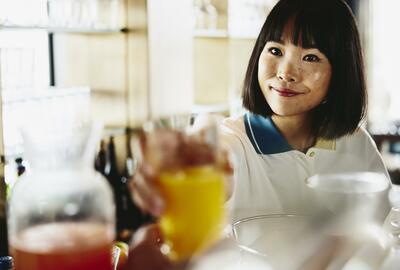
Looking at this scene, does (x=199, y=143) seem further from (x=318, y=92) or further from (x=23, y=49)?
(x=23, y=49)

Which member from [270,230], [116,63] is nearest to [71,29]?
[116,63]

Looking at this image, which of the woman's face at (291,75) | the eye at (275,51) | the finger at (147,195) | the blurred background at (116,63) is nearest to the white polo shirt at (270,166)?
the woman's face at (291,75)

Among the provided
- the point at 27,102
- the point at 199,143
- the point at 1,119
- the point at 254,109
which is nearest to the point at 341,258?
the point at 199,143

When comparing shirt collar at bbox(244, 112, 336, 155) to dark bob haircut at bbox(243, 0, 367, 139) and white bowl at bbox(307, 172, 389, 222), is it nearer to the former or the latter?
dark bob haircut at bbox(243, 0, 367, 139)

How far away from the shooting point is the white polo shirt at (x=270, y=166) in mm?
1541

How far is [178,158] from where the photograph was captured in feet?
1.84

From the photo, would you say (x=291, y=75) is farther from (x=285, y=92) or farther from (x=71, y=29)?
(x=71, y=29)

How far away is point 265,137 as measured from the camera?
5.26ft

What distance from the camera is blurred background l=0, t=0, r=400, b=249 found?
2.30 m

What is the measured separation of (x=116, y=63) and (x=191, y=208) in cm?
239

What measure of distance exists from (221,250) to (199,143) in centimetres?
13

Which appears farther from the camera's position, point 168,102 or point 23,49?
point 168,102

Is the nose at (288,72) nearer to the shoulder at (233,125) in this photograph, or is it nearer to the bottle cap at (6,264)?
the shoulder at (233,125)

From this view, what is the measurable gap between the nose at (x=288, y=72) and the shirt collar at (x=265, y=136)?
0.21 metres
